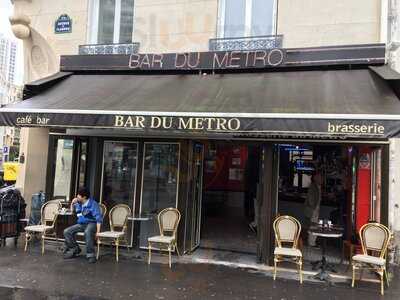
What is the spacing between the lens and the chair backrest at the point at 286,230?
22.0 ft

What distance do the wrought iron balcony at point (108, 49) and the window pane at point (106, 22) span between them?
0.98 ft

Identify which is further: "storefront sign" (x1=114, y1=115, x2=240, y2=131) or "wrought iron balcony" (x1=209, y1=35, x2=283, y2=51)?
"wrought iron balcony" (x1=209, y1=35, x2=283, y2=51)

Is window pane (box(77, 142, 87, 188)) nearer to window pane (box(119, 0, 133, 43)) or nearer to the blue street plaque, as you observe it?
window pane (box(119, 0, 133, 43))

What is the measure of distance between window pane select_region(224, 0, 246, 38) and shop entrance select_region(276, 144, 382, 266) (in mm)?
2632

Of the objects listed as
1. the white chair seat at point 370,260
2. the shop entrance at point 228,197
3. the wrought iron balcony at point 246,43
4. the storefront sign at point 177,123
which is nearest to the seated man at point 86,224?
the storefront sign at point 177,123

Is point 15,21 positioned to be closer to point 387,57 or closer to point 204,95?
point 204,95

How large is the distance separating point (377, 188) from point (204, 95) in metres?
3.44

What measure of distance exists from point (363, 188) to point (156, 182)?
12.9 feet

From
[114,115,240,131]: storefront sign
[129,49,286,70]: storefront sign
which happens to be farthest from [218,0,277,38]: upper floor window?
[114,115,240,131]: storefront sign

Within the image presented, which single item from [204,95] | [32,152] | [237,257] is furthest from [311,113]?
[32,152]

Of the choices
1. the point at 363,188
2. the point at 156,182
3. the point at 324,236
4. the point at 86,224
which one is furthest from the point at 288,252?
the point at 86,224

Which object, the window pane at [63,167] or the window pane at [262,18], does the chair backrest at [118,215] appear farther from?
the window pane at [262,18]

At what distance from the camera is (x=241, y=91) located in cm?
685

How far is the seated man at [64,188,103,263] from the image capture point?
717 centimetres
